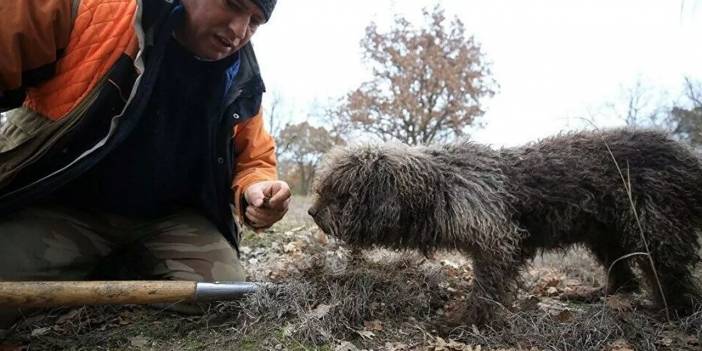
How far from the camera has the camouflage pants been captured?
11.1 feet

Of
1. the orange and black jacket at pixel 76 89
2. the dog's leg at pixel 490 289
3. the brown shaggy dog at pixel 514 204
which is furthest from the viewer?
the brown shaggy dog at pixel 514 204

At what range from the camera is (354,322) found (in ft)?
10.6

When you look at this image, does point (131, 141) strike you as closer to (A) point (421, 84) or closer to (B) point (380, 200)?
(B) point (380, 200)

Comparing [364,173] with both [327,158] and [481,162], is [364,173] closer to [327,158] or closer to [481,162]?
[327,158]

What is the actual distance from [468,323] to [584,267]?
2.70 meters

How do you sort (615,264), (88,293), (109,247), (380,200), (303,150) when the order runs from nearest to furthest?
(88,293)
(380,200)
(109,247)
(615,264)
(303,150)

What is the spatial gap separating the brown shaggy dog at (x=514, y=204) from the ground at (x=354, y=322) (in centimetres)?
27

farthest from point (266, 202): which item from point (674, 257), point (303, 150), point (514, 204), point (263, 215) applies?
point (303, 150)

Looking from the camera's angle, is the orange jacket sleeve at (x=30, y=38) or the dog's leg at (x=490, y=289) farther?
the dog's leg at (x=490, y=289)

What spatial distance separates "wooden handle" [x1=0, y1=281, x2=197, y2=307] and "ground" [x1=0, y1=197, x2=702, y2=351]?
1.07 feet

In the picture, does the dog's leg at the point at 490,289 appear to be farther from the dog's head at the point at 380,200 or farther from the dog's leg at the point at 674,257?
the dog's leg at the point at 674,257

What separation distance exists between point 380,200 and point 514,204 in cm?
94

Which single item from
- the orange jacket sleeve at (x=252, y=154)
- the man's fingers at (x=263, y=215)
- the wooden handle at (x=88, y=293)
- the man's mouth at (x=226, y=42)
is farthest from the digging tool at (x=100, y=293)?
the man's mouth at (x=226, y=42)

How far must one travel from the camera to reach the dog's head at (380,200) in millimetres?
3438
